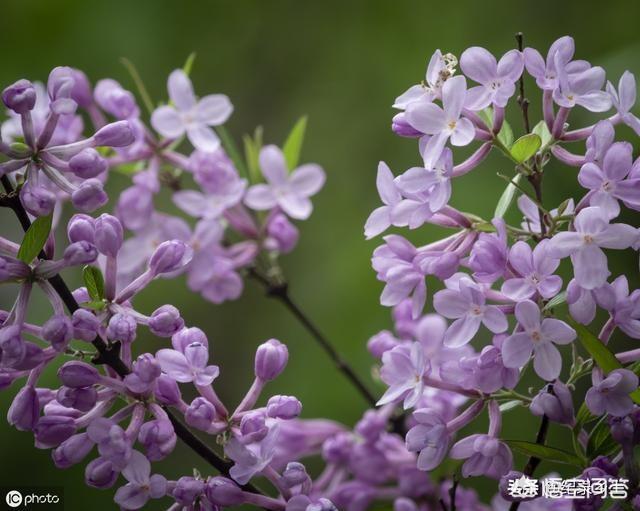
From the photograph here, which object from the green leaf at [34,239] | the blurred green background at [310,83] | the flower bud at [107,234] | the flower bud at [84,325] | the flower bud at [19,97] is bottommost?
the blurred green background at [310,83]

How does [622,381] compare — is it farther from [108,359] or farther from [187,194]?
[187,194]

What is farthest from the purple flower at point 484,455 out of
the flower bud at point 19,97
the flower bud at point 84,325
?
the flower bud at point 19,97

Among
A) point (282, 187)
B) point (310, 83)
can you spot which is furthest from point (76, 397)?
point (310, 83)

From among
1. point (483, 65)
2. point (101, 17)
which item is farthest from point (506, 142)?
point (101, 17)

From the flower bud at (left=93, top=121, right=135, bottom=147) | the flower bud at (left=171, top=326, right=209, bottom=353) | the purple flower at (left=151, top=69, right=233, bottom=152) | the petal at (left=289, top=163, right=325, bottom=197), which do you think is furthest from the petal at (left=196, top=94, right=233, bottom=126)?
the flower bud at (left=171, top=326, right=209, bottom=353)

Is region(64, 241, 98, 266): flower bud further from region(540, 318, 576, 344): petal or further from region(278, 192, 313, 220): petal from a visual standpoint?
region(278, 192, 313, 220): petal

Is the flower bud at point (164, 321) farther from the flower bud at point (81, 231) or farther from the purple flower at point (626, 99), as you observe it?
the purple flower at point (626, 99)

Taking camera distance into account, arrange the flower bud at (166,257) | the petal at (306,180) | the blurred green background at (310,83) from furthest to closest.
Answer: the blurred green background at (310,83)
the petal at (306,180)
the flower bud at (166,257)
